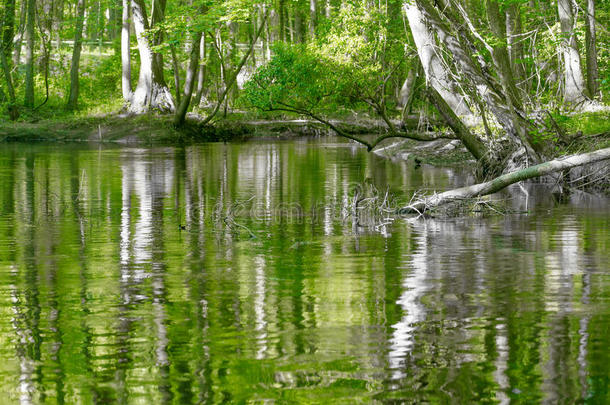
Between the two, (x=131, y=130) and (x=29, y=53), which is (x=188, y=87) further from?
(x=29, y=53)

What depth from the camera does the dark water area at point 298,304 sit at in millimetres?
6449

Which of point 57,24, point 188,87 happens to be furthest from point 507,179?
point 57,24

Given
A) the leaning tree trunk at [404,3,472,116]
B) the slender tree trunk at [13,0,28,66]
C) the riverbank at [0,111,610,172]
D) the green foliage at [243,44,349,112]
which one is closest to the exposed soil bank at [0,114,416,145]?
the riverbank at [0,111,610,172]

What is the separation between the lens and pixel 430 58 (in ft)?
65.1

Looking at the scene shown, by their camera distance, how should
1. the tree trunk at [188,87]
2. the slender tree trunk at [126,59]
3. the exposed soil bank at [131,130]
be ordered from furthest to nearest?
the slender tree trunk at [126,59] < the exposed soil bank at [131,130] < the tree trunk at [188,87]

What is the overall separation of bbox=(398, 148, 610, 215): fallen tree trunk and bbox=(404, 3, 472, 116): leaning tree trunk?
14.7 feet

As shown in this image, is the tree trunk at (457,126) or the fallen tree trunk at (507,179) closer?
the fallen tree trunk at (507,179)

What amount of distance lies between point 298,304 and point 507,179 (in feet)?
23.0

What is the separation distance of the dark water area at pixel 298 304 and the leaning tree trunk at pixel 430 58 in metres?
4.13

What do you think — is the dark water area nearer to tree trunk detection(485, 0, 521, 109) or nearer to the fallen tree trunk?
the fallen tree trunk

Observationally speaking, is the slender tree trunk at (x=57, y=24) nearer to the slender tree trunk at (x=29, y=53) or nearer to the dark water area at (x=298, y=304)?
the slender tree trunk at (x=29, y=53)

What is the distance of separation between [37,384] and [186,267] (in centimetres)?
450

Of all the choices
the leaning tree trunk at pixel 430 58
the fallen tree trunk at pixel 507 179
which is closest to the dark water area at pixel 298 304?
the fallen tree trunk at pixel 507 179

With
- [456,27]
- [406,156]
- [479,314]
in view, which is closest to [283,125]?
[406,156]
